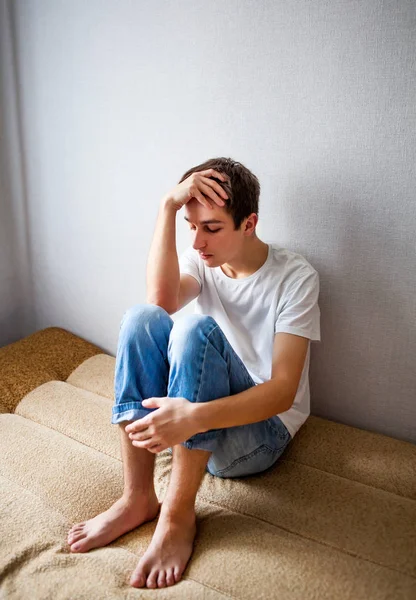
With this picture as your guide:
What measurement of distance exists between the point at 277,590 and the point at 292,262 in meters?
0.76

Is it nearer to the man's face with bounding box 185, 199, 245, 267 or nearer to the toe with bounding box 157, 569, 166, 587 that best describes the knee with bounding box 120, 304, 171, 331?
the man's face with bounding box 185, 199, 245, 267

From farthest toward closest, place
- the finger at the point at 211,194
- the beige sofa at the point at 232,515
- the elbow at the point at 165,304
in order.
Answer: the elbow at the point at 165,304, the finger at the point at 211,194, the beige sofa at the point at 232,515

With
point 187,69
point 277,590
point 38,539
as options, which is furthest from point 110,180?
point 277,590

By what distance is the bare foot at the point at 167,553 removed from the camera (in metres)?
1.08

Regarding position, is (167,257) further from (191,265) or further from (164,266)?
(191,265)

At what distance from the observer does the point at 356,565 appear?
1.10 m

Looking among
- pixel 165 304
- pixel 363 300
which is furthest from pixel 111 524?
pixel 363 300

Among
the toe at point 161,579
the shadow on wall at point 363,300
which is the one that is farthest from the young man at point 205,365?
the shadow on wall at point 363,300

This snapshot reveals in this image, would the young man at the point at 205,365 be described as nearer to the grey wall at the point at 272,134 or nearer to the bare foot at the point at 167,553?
the bare foot at the point at 167,553

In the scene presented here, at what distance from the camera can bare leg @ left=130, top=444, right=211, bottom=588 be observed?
1088 millimetres

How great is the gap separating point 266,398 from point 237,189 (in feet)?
1.66

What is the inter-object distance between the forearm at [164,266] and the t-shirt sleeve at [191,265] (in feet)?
0.33

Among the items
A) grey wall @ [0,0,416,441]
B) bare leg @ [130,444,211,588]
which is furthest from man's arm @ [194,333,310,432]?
grey wall @ [0,0,416,441]

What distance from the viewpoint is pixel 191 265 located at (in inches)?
61.4
